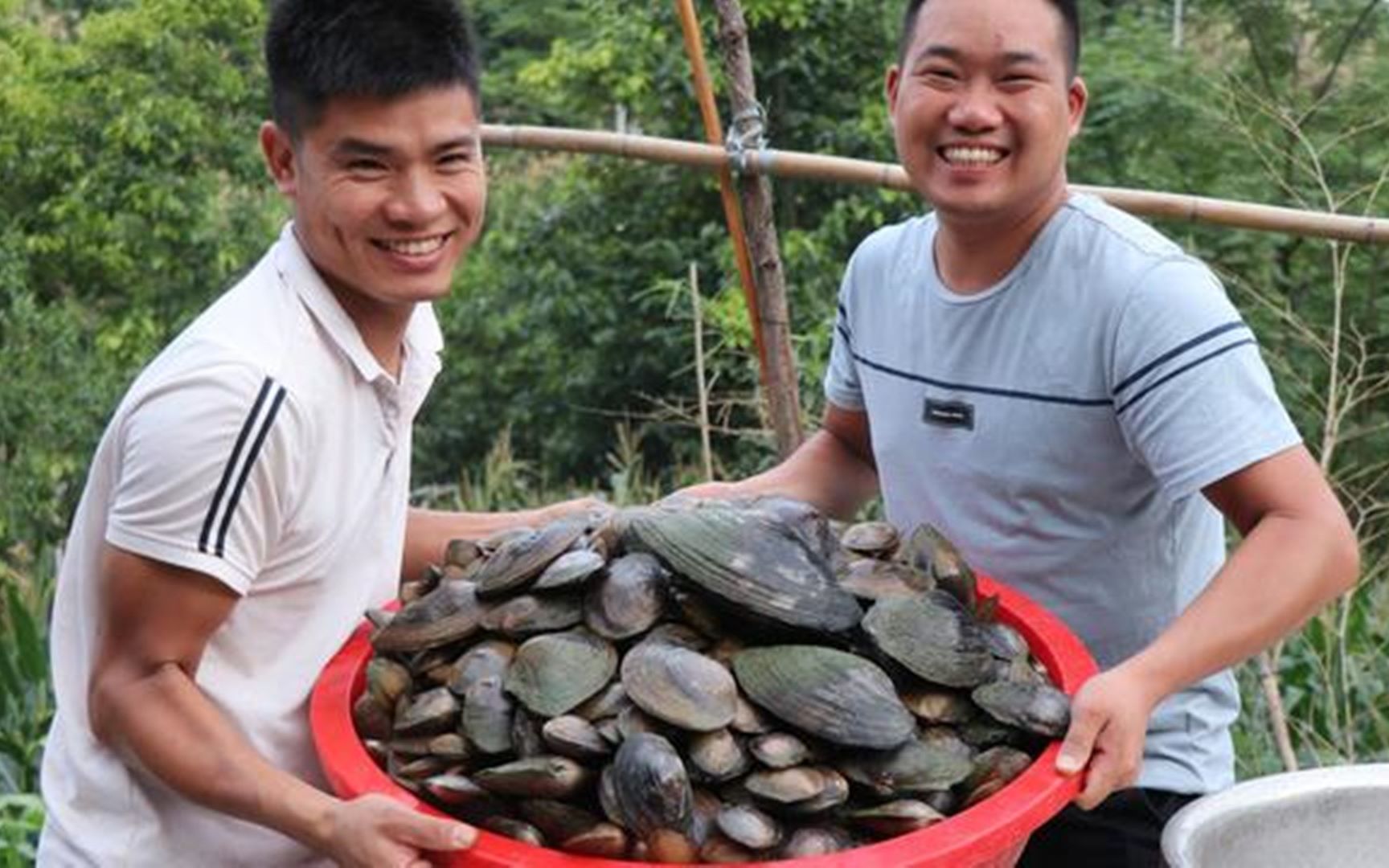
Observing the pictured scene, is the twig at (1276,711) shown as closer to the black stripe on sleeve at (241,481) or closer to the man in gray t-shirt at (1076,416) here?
the man in gray t-shirt at (1076,416)

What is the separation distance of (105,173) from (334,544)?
20.4ft

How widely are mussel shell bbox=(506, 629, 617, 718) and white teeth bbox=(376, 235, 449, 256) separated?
344 mm

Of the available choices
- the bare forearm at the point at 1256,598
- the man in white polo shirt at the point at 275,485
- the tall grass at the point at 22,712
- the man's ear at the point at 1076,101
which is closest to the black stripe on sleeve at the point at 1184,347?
the bare forearm at the point at 1256,598

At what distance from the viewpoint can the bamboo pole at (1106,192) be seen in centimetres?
220

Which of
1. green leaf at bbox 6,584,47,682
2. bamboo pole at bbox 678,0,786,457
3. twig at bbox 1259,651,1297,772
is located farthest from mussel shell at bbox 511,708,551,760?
green leaf at bbox 6,584,47,682

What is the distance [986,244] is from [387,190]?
0.54m

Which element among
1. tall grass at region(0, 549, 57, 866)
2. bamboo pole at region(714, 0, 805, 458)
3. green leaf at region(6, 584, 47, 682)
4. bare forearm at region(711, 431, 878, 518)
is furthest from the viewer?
green leaf at region(6, 584, 47, 682)

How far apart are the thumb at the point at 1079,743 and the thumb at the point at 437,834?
0.41 m

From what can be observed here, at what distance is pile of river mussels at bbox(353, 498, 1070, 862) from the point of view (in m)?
1.12

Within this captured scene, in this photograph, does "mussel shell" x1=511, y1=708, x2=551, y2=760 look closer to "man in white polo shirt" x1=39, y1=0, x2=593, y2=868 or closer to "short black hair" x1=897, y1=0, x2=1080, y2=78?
"man in white polo shirt" x1=39, y1=0, x2=593, y2=868

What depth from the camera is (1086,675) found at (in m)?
1.30

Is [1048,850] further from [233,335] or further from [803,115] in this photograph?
[803,115]

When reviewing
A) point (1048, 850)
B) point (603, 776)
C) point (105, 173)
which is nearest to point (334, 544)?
point (603, 776)

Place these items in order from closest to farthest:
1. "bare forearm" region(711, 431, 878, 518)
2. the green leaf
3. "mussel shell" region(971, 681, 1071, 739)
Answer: "mussel shell" region(971, 681, 1071, 739)
"bare forearm" region(711, 431, 878, 518)
the green leaf
